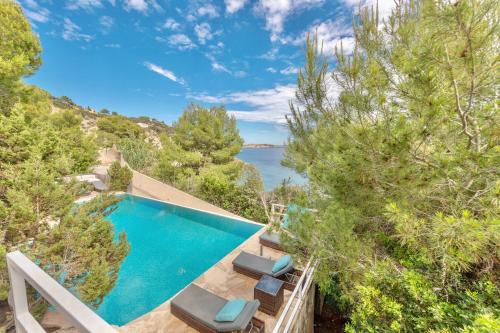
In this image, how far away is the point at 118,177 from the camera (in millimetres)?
16438

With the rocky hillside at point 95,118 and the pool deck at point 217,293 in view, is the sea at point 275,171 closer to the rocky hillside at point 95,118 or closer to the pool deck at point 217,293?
the pool deck at point 217,293

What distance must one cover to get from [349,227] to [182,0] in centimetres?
1458

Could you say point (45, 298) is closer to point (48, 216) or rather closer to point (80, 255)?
point (80, 255)

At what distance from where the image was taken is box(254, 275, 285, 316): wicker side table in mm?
4953

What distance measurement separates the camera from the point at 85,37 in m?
17.0

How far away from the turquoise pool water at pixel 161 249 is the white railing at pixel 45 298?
5.51 metres

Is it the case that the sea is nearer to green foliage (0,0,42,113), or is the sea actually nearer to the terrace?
the terrace

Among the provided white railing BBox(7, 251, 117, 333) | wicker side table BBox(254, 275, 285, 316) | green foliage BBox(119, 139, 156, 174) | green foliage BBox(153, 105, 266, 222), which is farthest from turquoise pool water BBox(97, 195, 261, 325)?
green foliage BBox(119, 139, 156, 174)

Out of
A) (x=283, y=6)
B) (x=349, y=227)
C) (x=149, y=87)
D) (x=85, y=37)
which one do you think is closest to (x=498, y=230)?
(x=349, y=227)

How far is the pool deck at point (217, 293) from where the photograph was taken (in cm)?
471

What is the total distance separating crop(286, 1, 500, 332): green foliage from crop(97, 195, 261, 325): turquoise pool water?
227 inches

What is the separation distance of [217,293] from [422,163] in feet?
18.9

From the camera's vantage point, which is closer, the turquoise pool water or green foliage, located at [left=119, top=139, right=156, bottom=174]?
the turquoise pool water

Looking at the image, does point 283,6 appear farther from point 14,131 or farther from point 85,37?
point 85,37
